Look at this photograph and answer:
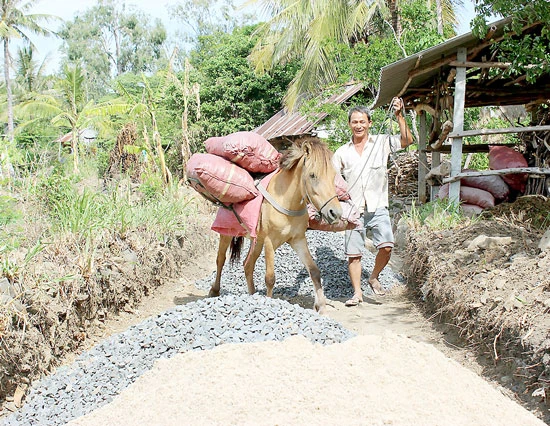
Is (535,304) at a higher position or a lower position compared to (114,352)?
higher

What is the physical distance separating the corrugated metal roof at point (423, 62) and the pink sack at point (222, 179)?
9.41ft

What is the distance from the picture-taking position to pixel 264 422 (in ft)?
8.40

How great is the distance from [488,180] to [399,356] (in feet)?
19.2

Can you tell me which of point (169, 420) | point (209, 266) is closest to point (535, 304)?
point (169, 420)

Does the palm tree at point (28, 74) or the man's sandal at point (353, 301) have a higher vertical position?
the palm tree at point (28, 74)

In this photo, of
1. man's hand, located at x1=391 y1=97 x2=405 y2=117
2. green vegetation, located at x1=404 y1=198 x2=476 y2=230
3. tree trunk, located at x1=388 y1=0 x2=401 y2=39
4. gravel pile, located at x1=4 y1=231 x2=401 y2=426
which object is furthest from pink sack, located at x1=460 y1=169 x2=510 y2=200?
tree trunk, located at x1=388 y1=0 x2=401 y2=39

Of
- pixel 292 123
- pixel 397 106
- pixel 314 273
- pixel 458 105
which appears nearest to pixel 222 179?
pixel 314 273

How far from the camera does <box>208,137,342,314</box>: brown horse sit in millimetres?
4832

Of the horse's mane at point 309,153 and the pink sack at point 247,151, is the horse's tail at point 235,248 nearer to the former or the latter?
the pink sack at point 247,151

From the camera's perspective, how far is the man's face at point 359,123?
5.81m

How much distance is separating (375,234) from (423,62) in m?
3.13

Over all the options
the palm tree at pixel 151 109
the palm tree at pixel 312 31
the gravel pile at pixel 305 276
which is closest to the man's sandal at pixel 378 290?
A: the gravel pile at pixel 305 276

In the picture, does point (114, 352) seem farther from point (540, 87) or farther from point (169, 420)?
point (540, 87)

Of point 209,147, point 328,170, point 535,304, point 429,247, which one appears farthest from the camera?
point 429,247
